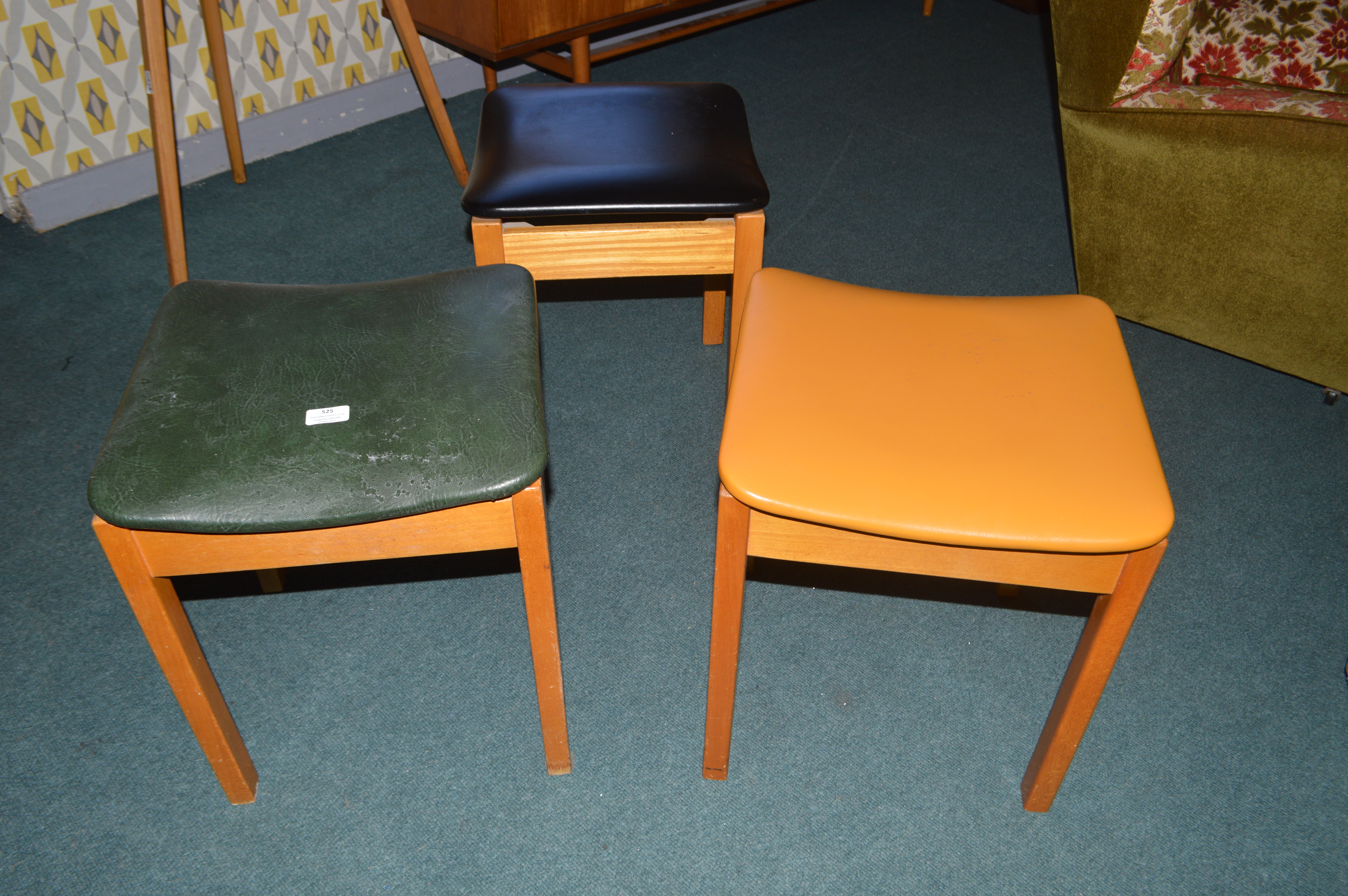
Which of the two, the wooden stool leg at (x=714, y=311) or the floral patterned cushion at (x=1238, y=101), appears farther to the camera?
the wooden stool leg at (x=714, y=311)

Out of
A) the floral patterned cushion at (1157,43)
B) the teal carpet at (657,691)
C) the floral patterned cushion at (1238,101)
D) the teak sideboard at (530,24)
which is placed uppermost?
the floral patterned cushion at (1157,43)

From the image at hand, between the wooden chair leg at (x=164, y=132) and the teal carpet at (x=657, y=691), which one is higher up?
the wooden chair leg at (x=164, y=132)

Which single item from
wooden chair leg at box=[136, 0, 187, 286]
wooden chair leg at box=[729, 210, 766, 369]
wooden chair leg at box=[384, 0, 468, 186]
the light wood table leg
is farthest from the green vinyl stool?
the light wood table leg

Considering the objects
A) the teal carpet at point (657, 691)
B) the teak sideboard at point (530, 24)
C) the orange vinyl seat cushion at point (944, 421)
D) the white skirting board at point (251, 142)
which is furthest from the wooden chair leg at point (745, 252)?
the white skirting board at point (251, 142)

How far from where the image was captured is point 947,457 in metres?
0.86

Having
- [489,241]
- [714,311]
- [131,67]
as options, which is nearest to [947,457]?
[489,241]

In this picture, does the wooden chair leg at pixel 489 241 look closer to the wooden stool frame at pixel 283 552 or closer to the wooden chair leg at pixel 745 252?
the wooden chair leg at pixel 745 252

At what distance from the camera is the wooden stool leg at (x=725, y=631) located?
2.90ft

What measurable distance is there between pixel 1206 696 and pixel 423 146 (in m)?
1.94

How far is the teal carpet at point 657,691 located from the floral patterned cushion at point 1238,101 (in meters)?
0.42

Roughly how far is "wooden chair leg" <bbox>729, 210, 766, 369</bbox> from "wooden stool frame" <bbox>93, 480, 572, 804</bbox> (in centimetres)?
43

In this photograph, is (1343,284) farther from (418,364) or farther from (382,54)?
(382,54)

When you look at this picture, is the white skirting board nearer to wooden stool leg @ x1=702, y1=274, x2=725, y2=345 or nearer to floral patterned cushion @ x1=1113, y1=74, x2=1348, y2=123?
wooden stool leg @ x1=702, y1=274, x2=725, y2=345

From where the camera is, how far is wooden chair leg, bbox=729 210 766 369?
4.09 feet
